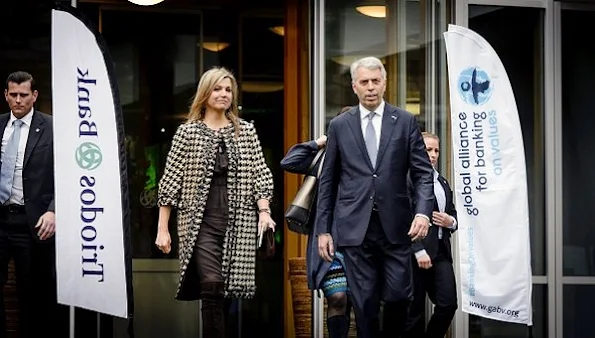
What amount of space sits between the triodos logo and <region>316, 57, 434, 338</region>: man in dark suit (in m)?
1.58

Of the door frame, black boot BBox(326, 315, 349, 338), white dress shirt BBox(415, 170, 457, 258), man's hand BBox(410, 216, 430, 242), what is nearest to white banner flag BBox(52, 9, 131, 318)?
black boot BBox(326, 315, 349, 338)

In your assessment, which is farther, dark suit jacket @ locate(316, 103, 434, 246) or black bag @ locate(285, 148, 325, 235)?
black bag @ locate(285, 148, 325, 235)

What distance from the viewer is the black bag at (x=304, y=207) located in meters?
7.63

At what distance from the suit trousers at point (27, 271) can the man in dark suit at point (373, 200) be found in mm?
2373

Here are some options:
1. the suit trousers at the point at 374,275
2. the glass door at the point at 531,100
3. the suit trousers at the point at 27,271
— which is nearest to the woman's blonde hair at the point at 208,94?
the suit trousers at the point at 374,275

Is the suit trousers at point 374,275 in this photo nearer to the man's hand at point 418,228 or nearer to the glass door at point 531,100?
the man's hand at point 418,228

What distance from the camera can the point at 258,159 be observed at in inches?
306

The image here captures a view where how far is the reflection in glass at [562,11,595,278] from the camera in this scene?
1052 cm

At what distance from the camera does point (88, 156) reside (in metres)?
7.77

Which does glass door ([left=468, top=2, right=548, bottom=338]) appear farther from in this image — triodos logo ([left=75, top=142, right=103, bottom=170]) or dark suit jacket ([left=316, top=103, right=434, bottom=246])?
triodos logo ([left=75, top=142, right=103, bottom=170])

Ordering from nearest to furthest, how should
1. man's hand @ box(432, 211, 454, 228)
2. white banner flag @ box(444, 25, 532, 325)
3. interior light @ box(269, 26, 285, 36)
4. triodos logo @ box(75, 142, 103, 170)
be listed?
triodos logo @ box(75, 142, 103, 170) → man's hand @ box(432, 211, 454, 228) → white banner flag @ box(444, 25, 532, 325) → interior light @ box(269, 26, 285, 36)

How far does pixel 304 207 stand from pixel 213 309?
35.4 inches

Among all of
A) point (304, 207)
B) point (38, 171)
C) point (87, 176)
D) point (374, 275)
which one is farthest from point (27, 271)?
point (374, 275)

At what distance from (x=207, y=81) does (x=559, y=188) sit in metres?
4.01
